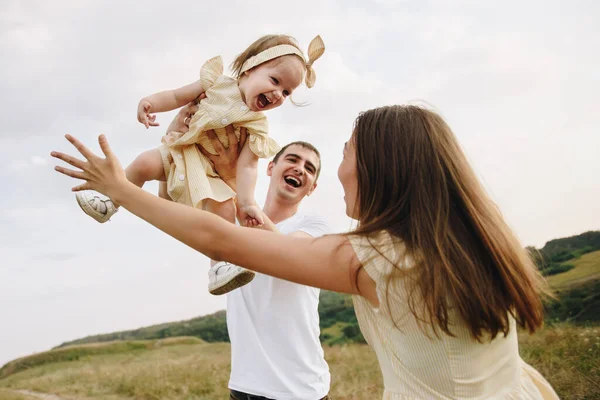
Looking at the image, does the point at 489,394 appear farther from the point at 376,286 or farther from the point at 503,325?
the point at 376,286

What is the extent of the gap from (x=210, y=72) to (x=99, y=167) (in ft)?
6.28

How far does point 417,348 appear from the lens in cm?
196

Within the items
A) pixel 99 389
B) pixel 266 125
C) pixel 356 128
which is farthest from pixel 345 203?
pixel 99 389

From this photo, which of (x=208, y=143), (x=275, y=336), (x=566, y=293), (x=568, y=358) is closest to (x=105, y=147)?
(x=208, y=143)

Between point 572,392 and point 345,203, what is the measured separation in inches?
192

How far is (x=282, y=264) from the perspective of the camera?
1955 mm

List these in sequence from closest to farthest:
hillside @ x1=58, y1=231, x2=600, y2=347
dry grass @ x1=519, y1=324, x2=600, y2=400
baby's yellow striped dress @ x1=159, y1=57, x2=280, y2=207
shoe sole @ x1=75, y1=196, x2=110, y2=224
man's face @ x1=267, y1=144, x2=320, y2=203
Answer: shoe sole @ x1=75, y1=196, x2=110, y2=224
baby's yellow striped dress @ x1=159, y1=57, x2=280, y2=207
man's face @ x1=267, y1=144, x2=320, y2=203
dry grass @ x1=519, y1=324, x2=600, y2=400
hillside @ x1=58, y1=231, x2=600, y2=347

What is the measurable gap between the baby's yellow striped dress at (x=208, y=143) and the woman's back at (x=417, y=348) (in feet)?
5.93

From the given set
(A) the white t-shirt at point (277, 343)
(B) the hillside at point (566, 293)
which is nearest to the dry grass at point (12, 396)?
(B) the hillside at point (566, 293)

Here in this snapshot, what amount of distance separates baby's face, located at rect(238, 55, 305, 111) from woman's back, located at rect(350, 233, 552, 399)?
1.93 meters

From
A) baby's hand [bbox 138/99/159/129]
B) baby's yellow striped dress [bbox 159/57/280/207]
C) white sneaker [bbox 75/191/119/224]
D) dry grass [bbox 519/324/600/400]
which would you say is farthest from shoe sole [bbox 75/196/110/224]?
dry grass [bbox 519/324/600/400]

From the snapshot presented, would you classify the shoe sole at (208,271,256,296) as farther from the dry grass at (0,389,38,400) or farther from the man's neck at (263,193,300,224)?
the dry grass at (0,389,38,400)

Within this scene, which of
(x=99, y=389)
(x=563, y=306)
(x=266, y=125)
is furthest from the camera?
(x=99, y=389)

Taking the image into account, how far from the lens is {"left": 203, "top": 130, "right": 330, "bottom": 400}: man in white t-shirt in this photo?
3.35 meters
